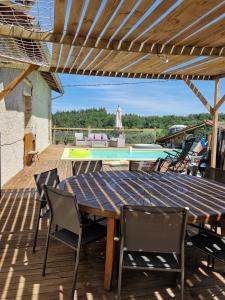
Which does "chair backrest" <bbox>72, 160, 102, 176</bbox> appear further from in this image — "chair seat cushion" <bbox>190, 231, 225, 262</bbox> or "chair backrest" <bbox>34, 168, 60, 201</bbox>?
"chair seat cushion" <bbox>190, 231, 225, 262</bbox>

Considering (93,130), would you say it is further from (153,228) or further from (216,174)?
(153,228)

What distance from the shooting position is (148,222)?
1.96 metres

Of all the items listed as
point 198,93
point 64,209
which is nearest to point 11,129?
point 198,93

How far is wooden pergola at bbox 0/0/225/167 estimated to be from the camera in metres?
2.32

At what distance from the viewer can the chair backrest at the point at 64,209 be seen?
7.30 feet

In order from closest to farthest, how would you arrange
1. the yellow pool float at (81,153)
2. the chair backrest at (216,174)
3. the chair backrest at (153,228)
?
the chair backrest at (153,228)
the chair backrest at (216,174)
the yellow pool float at (81,153)

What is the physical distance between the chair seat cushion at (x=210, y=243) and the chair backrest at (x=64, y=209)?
3.37 ft

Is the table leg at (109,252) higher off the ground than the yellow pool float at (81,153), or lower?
higher

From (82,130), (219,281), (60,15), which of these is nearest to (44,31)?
(60,15)

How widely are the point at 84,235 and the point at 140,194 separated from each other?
65 cm

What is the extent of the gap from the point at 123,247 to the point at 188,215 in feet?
1.78

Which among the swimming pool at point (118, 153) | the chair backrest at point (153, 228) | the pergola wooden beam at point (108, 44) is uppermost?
the pergola wooden beam at point (108, 44)

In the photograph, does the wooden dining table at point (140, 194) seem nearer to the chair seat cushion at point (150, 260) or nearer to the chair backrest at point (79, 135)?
the chair seat cushion at point (150, 260)

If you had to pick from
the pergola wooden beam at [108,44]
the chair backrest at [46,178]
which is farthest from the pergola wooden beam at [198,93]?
the chair backrest at [46,178]
